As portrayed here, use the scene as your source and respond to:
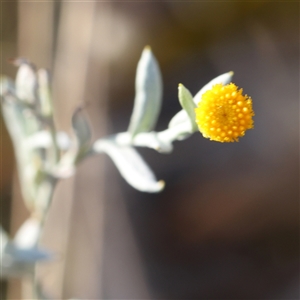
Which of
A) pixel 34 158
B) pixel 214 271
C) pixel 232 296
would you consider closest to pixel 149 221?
pixel 214 271

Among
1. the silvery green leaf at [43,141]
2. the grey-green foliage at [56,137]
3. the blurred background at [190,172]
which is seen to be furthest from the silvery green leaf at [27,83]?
the blurred background at [190,172]

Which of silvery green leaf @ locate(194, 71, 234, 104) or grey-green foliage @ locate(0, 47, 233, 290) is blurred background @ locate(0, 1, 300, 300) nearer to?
grey-green foliage @ locate(0, 47, 233, 290)

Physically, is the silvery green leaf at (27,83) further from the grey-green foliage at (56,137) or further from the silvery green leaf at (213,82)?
the silvery green leaf at (213,82)

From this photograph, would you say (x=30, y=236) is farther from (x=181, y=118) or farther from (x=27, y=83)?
(x=181, y=118)

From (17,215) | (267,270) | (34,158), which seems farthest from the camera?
(267,270)

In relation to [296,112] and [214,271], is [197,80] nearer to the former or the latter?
[296,112]

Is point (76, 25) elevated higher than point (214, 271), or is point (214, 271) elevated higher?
point (76, 25)

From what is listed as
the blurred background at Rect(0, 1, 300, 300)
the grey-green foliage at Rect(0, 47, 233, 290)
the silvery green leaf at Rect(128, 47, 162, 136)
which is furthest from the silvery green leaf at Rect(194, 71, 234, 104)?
the blurred background at Rect(0, 1, 300, 300)
